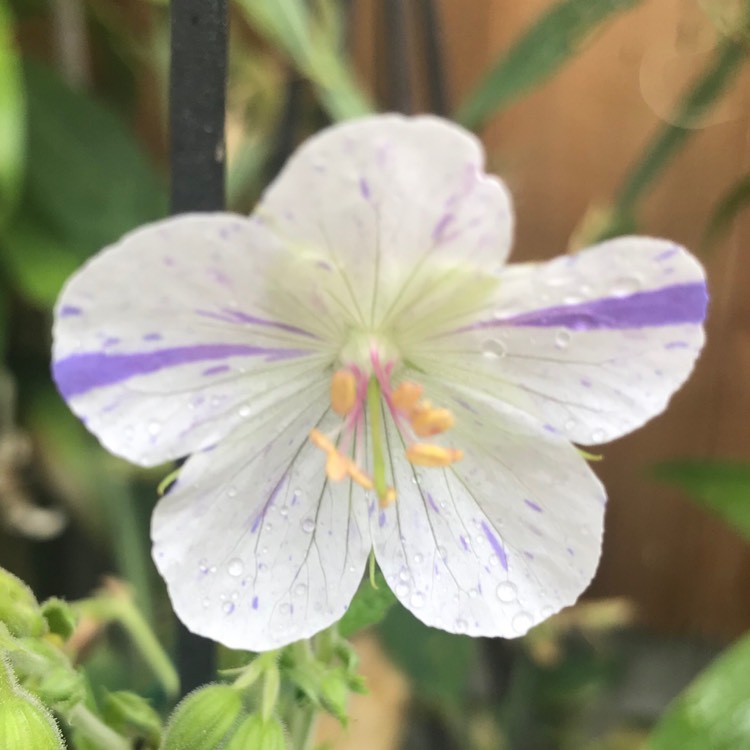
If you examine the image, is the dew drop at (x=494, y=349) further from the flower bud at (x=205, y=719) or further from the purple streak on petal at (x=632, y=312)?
the flower bud at (x=205, y=719)

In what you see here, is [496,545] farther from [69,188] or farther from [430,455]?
[69,188]

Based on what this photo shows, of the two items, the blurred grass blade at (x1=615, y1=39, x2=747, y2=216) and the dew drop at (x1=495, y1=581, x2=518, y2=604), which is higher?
the blurred grass blade at (x1=615, y1=39, x2=747, y2=216)

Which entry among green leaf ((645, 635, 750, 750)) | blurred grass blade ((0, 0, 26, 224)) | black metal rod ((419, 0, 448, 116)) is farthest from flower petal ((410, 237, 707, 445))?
blurred grass blade ((0, 0, 26, 224))

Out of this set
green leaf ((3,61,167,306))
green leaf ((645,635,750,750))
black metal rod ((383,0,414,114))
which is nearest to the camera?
green leaf ((645,635,750,750))

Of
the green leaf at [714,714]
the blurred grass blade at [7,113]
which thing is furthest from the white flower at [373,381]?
the blurred grass blade at [7,113]

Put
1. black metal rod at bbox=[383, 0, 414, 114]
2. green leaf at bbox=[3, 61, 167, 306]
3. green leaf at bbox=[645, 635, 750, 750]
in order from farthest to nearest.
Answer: green leaf at bbox=[3, 61, 167, 306] → black metal rod at bbox=[383, 0, 414, 114] → green leaf at bbox=[645, 635, 750, 750]

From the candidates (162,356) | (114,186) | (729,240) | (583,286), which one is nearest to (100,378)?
(162,356)

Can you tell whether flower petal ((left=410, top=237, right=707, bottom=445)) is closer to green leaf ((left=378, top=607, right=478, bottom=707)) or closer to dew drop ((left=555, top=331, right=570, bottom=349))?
dew drop ((left=555, top=331, right=570, bottom=349))

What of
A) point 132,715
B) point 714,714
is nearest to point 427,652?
point 714,714
